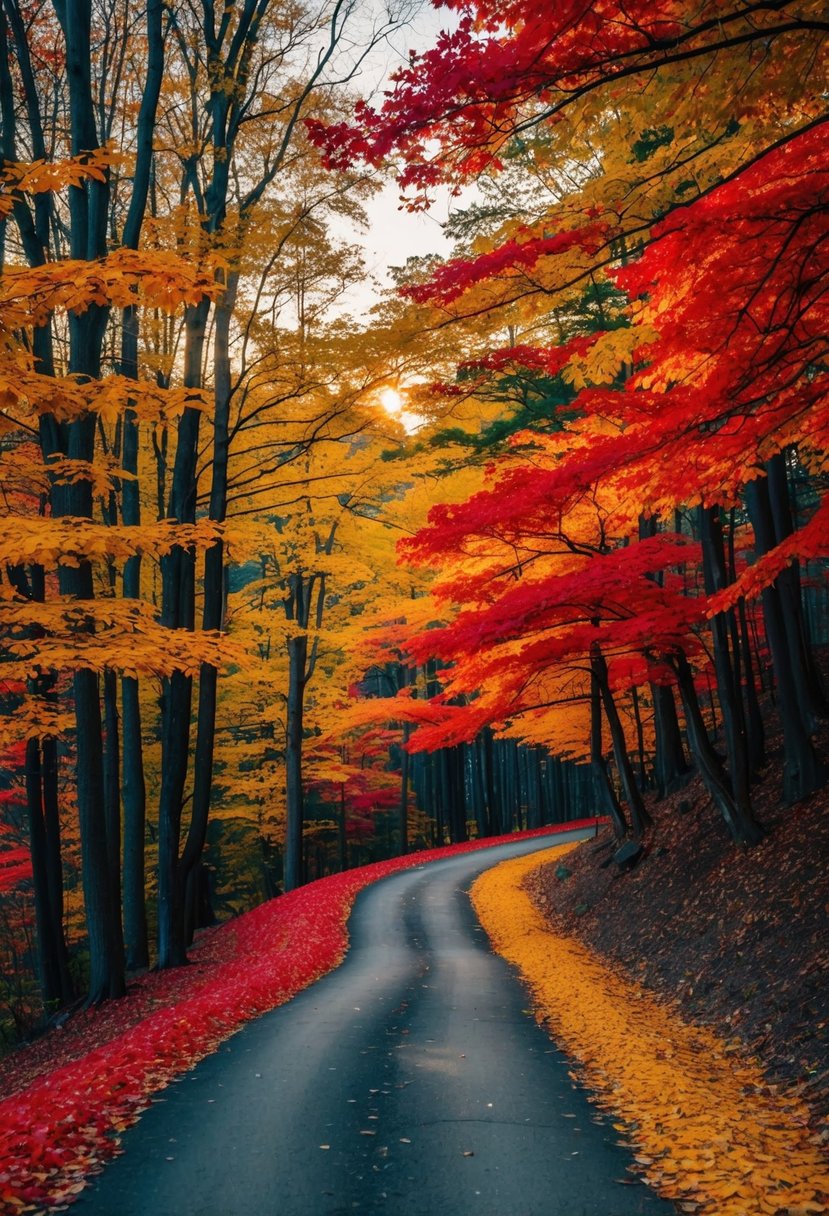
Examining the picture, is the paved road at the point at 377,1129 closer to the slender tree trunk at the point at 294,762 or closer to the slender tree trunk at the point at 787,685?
the slender tree trunk at the point at 787,685

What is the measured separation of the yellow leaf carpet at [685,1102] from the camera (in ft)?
13.8

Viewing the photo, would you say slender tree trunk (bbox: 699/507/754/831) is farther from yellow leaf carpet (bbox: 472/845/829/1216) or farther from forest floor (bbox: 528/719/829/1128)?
yellow leaf carpet (bbox: 472/845/829/1216)

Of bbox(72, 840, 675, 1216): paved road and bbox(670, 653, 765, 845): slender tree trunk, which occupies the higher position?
bbox(670, 653, 765, 845): slender tree trunk

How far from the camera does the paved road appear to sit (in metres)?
4.25

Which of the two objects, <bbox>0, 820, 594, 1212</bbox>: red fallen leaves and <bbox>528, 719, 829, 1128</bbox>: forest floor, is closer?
<bbox>0, 820, 594, 1212</bbox>: red fallen leaves

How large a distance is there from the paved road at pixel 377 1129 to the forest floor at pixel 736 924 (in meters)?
1.71

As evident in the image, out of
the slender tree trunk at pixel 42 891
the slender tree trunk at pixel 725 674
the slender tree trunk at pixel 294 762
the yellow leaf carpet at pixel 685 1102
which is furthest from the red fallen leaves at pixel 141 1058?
the slender tree trunk at pixel 725 674

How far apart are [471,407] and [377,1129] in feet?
42.4

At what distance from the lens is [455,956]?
12.7 metres

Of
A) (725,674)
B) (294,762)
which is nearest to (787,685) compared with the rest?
(725,674)

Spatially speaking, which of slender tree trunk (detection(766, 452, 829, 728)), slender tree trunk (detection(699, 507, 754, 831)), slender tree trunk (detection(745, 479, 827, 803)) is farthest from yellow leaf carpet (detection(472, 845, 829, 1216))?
slender tree trunk (detection(766, 452, 829, 728))

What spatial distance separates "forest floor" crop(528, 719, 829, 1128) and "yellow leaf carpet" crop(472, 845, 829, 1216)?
8.9 inches

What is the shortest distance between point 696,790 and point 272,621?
1184 centimetres

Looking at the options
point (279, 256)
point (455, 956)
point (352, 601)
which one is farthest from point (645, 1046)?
point (352, 601)
